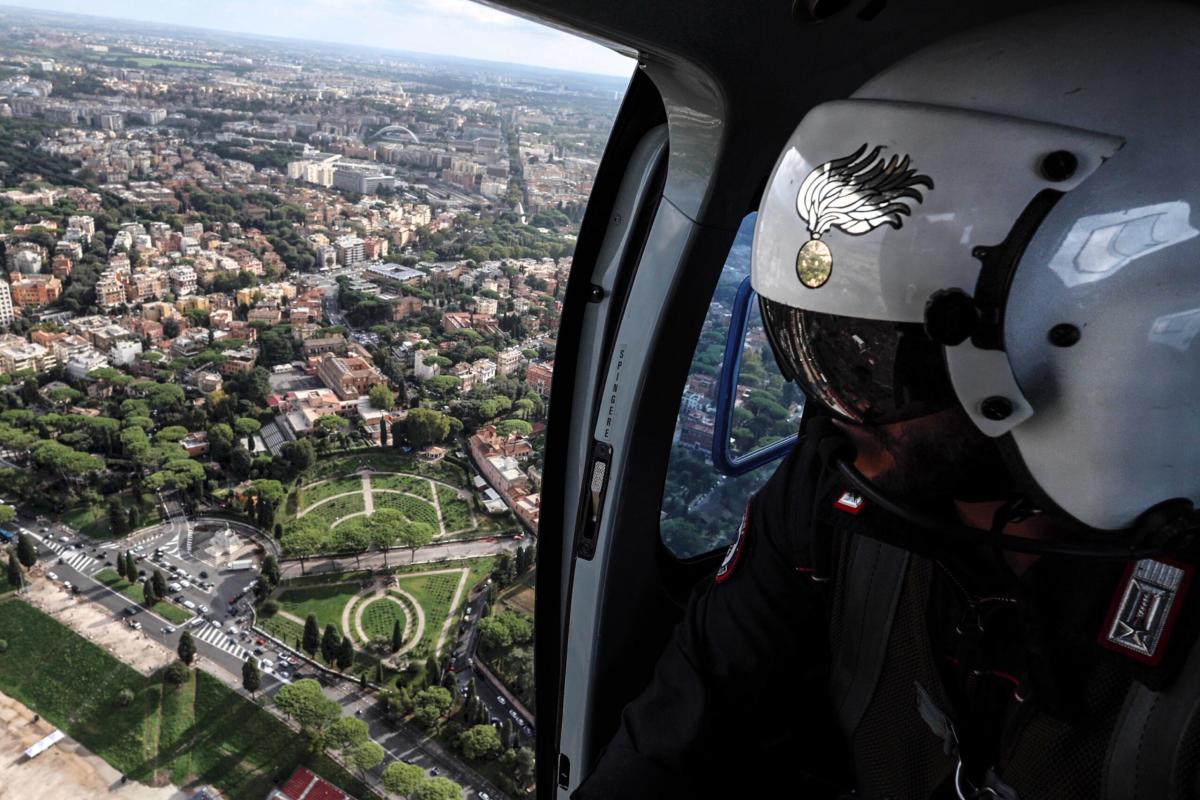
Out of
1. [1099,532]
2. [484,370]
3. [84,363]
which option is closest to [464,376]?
[484,370]

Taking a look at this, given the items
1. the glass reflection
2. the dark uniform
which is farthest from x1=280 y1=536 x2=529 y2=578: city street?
the glass reflection

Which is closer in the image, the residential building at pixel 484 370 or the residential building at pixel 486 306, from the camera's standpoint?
the residential building at pixel 484 370

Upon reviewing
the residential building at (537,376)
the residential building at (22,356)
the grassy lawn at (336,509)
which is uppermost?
the residential building at (537,376)

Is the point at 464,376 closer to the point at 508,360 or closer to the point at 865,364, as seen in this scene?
the point at 508,360

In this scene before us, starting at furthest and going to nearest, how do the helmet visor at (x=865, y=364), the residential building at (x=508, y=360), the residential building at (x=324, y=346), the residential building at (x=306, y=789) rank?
the residential building at (x=324, y=346)
the residential building at (x=508, y=360)
the residential building at (x=306, y=789)
the helmet visor at (x=865, y=364)

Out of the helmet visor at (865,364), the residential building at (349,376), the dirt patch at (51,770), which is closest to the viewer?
the helmet visor at (865,364)

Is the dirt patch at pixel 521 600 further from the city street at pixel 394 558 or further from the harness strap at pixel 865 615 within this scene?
the harness strap at pixel 865 615

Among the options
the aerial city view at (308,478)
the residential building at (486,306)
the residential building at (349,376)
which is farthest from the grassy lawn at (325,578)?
the residential building at (486,306)
